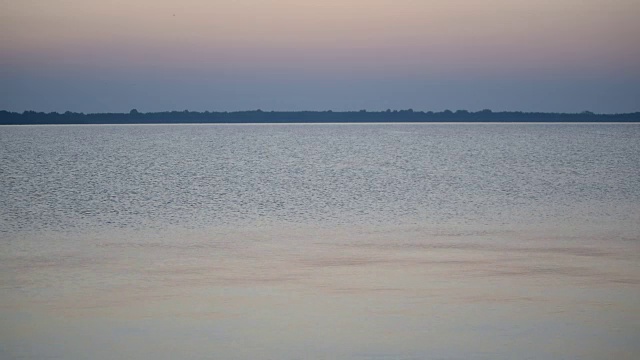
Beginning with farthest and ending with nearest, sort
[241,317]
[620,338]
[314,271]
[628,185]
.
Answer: [628,185] < [314,271] < [241,317] < [620,338]

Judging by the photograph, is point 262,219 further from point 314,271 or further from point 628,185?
point 628,185

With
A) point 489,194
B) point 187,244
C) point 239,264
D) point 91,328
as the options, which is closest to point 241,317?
point 91,328

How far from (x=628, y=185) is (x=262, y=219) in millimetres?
19571

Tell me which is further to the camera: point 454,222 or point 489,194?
point 489,194

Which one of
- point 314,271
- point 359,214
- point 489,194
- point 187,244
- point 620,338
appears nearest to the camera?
point 620,338

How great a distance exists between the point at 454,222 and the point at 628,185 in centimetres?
1716

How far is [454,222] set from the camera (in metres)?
24.2

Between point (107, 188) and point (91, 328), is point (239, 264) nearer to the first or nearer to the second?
point (91, 328)

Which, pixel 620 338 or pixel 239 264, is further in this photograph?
pixel 239 264

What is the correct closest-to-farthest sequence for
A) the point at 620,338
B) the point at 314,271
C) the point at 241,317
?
the point at 620,338, the point at 241,317, the point at 314,271

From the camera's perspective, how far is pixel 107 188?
38656 mm

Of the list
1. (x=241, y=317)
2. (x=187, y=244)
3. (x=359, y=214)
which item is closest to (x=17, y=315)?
(x=241, y=317)

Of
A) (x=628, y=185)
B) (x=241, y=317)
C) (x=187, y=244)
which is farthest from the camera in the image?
(x=628, y=185)

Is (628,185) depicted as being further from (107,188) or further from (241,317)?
(241,317)
